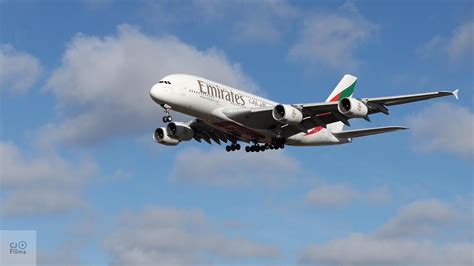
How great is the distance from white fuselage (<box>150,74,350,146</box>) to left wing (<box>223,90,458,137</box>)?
63 cm

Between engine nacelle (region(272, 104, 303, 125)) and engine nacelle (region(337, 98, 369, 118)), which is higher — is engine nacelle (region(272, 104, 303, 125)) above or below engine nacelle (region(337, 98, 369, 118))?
above

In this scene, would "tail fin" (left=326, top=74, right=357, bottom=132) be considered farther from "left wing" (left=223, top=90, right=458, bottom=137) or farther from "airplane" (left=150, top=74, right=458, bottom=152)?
"left wing" (left=223, top=90, right=458, bottom=137)

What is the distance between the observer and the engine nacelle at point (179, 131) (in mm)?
52284

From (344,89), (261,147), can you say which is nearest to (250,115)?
(261,147)

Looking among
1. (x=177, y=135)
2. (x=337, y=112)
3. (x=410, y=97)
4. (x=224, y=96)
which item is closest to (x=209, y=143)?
(x=177, y=135)

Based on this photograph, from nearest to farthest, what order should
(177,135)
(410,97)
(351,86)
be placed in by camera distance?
1. (410,97)
2. (177,135)
3. (351,86)

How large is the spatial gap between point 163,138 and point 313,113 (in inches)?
444

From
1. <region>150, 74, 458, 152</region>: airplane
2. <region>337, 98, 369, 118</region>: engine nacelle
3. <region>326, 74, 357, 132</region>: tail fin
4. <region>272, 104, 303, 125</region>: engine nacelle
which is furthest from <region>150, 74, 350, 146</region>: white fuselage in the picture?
<region>326, 74, 357, 132</region>: tail fin

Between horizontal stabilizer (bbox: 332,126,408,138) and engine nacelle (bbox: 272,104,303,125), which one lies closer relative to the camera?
engine nacelle (bbox: 272,104,303,125)

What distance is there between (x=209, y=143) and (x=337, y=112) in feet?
34.5

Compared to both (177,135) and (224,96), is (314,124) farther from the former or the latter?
(177,135)

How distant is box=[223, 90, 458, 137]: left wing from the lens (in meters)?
45.5

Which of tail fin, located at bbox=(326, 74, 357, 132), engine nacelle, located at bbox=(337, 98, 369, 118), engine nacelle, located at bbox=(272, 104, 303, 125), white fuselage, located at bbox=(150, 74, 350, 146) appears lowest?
engine nacelle, located at bbox=(337, 98, 369, 118)

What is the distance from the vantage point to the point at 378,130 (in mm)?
50438
